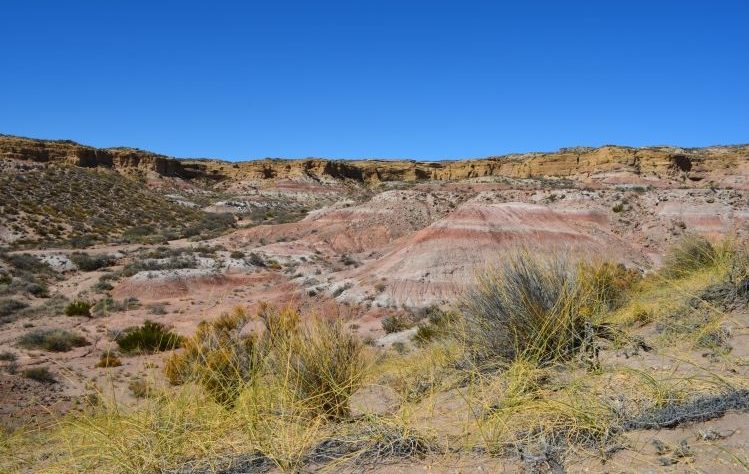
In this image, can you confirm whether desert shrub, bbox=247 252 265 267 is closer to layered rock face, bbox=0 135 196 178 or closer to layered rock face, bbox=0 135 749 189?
layered rock face, bbox=0 135 749 189

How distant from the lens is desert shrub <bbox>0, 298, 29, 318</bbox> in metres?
20.3

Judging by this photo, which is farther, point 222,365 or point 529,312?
point 222,365

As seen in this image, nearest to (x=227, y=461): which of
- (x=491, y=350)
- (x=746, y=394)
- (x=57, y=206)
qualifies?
(x=491, y=350)

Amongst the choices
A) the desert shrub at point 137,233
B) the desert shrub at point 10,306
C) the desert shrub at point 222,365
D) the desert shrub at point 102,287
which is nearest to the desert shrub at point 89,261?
the desert shrub at point 102,287

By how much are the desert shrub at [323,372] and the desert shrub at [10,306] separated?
68.0ft

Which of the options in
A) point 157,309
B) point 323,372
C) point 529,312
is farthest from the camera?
point 157,309

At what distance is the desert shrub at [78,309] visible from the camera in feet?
68.6

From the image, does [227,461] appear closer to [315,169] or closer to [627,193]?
[627,193]

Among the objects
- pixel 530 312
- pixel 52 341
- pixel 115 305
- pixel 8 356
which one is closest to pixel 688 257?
pixel 530 312

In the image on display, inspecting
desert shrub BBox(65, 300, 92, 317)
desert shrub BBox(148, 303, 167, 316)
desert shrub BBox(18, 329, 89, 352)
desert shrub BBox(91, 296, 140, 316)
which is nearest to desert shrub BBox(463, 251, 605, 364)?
desert shrub BBox(18, 329, 89, 352)

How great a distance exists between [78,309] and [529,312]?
21.3 m

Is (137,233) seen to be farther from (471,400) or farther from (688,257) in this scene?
(471,400)

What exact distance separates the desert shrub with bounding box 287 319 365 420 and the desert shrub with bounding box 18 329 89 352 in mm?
15078

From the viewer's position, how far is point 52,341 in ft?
54.1
